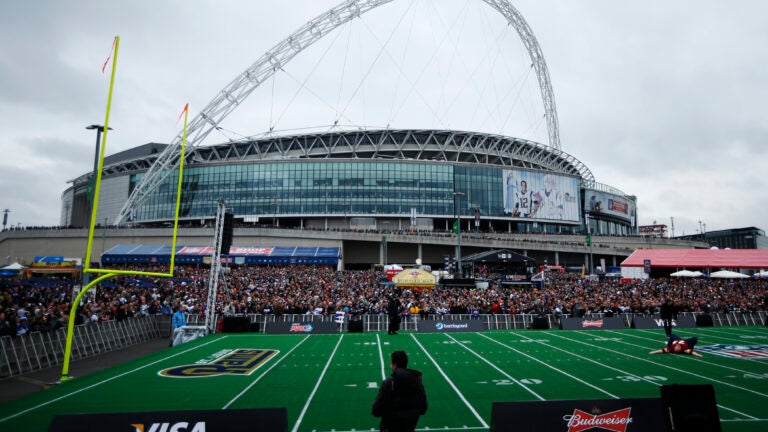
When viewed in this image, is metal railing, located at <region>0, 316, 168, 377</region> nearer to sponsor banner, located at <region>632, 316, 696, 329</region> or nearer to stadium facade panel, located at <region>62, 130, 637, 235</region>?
sponsor banner, located at <region>632, 316, 696, 329</region>

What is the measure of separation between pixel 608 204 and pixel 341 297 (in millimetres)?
94790

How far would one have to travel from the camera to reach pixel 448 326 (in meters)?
24.9

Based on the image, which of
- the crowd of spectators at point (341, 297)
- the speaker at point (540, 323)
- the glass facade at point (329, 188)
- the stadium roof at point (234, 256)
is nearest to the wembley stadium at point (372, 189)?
the glass facade at point (329, 188)

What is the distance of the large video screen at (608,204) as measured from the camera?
105062mm

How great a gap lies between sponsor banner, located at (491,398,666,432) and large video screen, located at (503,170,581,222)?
294 ft

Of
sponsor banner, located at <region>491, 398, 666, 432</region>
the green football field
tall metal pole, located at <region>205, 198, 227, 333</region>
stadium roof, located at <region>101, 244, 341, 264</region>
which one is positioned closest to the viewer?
sponsor banner, located at <region>491, 398, 666, 432</region>

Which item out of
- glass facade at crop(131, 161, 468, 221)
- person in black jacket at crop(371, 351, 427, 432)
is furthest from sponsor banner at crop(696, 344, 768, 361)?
glass facade at crop(131, 161, 468, 221)

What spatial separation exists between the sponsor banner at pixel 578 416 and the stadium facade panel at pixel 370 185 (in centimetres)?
7786

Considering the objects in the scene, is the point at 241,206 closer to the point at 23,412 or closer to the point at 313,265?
the point at 313,265

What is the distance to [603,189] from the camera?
109500mm

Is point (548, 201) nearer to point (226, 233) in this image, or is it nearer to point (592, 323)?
point (592, 323)

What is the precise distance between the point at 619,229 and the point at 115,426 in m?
130

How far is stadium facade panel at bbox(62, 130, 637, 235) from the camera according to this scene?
88750 mm

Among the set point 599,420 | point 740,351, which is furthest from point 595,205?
point 599,420
